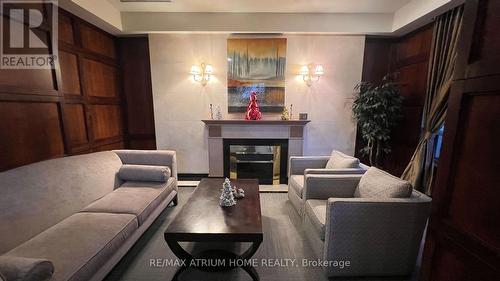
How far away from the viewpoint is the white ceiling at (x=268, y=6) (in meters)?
3.00

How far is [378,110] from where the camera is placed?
3.29 meters

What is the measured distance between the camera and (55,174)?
1.93 m

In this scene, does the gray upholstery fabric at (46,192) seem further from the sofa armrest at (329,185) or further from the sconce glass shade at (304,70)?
the sconce glass shade at (304,70)

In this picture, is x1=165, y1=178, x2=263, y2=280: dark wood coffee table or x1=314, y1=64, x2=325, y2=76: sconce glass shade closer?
x1=165, y1=178, x2=263, y2=280: dark wood coffee table

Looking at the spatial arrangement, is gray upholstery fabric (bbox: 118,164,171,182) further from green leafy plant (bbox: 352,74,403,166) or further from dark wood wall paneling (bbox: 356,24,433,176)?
dark wood wall paneling (bbox: 356,24,433,176)

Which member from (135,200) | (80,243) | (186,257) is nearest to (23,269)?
(80,243)

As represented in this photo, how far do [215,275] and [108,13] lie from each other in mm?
3738

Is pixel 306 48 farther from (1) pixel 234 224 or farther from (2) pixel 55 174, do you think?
(2) pixel 55 174

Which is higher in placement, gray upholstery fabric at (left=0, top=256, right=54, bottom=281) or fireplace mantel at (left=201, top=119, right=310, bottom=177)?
fireplace mantel at (left=201, top=119, right=310, bottom=177)

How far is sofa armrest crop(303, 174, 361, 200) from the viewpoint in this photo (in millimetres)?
2146

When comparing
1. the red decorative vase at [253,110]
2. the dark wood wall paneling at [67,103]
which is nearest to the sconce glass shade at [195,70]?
the red decorative vase at [253,110]

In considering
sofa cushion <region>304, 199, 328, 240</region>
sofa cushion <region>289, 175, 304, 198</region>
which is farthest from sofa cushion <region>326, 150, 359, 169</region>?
sofa cushion <region>304, 199, 328, 240</region>

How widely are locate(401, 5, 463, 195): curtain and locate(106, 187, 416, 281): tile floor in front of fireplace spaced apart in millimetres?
1690

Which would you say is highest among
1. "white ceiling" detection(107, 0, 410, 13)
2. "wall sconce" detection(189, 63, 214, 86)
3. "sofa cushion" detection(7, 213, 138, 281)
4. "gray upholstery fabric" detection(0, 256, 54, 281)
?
"white ceiling" detection(107, 0, 410, 13)
